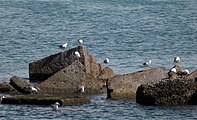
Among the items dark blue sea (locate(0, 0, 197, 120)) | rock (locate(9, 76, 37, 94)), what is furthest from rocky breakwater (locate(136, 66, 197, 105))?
rock (locate(9, 76, 37, 94))

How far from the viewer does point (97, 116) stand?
85.6 ft

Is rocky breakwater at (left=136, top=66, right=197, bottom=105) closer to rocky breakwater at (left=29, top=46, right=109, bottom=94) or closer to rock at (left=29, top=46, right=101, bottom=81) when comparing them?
rocky breakwater at (left=29, top=46, right=109, bottom=94)

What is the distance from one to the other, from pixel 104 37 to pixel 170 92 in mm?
19973

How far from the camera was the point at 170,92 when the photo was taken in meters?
27.2

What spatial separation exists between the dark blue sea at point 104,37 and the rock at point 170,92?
26 cm

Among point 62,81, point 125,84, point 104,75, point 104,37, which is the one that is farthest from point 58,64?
point 104,37

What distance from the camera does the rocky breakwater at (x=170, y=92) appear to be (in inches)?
1070

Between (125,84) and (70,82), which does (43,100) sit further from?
(125,84)

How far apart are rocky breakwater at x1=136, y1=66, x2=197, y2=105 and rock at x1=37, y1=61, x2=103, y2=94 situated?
2.74m

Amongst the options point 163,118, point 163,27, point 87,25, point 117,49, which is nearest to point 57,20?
point 87,25

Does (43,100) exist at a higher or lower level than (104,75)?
lower

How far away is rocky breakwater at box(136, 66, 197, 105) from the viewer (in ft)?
89.2

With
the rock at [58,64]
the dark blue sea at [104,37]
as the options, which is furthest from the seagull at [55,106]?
the rock at [58,64]

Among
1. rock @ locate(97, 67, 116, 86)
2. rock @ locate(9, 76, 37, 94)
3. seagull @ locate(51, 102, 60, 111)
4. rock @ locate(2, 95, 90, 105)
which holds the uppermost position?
rock @ locate(97, 67, 116, 86)
